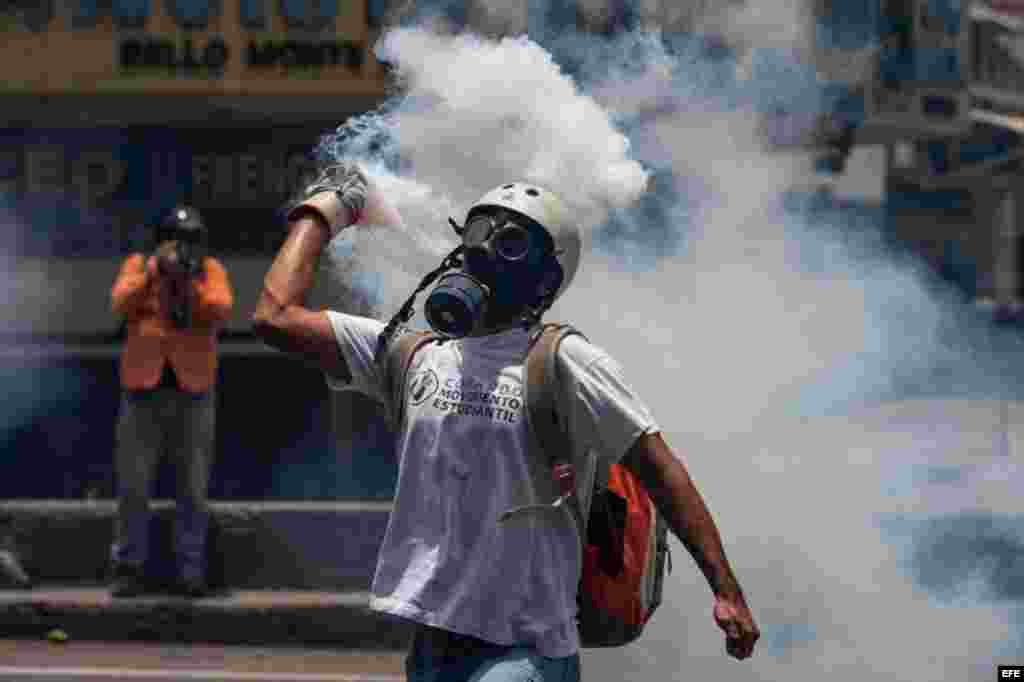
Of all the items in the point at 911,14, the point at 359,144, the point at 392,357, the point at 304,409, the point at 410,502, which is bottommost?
the point at 304,409

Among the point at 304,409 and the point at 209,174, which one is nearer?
the point at 304,409

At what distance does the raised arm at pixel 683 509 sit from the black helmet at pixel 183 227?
5.17 metres

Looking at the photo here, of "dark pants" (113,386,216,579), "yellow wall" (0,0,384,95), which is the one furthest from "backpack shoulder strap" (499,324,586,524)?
"yellow wall" (0,0,384,95)

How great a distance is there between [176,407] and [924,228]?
25123mm

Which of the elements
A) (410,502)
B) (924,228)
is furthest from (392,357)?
(924,228)

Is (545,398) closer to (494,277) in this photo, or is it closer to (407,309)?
(494,277)

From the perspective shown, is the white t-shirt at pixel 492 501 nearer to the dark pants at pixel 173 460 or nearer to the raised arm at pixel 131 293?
the dark pants at pixel 173 460

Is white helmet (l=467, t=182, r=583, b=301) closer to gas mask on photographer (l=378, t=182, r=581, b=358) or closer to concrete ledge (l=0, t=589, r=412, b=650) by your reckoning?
gas mask on photographer (l=378, t=182, r=581, b=358)

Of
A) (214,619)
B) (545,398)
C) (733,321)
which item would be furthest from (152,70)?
(545,398)

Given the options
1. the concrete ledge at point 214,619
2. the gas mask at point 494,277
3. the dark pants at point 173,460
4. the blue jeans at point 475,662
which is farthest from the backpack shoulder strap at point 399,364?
the dark pants at point 173,460

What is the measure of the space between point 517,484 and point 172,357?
5.10 metres

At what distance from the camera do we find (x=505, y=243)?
11.3 ft

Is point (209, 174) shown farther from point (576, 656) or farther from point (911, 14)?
point (576, 656)

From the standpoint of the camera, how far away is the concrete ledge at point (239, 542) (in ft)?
26.7
